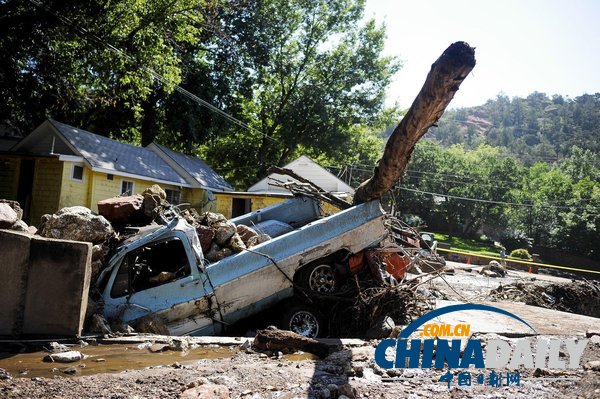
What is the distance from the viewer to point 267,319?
756 centimetres

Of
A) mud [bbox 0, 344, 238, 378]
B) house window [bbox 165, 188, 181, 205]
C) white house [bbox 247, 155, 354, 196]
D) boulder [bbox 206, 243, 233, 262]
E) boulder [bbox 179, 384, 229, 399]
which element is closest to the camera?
boulder [bbox 179, 384, 229, 399]

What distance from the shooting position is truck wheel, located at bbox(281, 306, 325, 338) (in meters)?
→ 6.93

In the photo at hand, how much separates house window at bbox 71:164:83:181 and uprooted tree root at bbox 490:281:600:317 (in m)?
15.6

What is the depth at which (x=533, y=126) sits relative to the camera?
148875 mm

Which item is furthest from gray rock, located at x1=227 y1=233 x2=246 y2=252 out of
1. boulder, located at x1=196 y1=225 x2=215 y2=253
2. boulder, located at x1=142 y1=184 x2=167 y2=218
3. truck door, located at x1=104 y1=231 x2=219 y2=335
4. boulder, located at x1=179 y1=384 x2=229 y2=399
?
boulder, located at x1=179 y1=384 x2=229 y2=399

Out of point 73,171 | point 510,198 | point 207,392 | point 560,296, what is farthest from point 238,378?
point 510,198

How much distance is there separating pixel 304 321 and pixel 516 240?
48.5m

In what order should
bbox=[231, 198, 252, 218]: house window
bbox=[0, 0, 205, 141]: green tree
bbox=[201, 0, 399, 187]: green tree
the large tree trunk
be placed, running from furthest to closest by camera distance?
1. bbox=[201, 0, 399, 187]: green tree
2. bbox=[231, 198, 252, 218]: house window
3. bbox=[0, 0, 205, 141]: green tree
4. the large tree trunk

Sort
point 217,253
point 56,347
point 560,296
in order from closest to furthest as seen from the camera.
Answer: point 56,347, point 217,253, point 560,296

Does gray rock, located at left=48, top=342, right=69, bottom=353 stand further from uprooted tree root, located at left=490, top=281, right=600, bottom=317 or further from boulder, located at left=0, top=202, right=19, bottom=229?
uprooted tree root, located at left=490, top=281, right=600, bottom=317

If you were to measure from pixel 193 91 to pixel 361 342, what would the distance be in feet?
78.5

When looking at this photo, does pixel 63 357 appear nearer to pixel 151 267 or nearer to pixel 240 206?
pixel 151 267

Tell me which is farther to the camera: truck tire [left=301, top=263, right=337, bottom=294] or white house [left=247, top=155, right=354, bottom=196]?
white house [left=247, top=155, right=354, bottom=196]

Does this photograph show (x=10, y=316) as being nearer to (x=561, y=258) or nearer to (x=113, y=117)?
(x=113, y=117)
